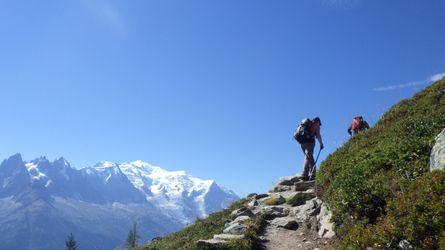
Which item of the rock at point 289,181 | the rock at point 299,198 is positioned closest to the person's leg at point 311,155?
the rock at point 289,181

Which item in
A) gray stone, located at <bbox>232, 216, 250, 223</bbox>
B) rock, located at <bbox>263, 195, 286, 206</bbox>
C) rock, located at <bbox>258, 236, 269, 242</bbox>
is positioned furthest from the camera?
rock, located at <bbox>263, 195, 286, 206</bbox>

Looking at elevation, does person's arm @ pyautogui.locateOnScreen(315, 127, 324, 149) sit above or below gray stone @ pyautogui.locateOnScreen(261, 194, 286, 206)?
above

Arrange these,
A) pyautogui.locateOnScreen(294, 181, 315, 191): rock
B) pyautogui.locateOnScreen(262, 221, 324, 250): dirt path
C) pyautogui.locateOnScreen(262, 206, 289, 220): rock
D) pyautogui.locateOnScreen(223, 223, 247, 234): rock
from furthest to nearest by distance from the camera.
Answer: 1. pyautogui.locateOnScreen(294, 181, 315, 191): rock
2. pyautogui.locateOnScreen(262, 206, 289, 220): rock
3. pyautogui.locateOnScreen(223, 223, 247, 234): rock
4. pyautogui.locateOnScreen(262, 221, 324, 250): dirt path

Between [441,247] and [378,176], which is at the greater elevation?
[378,176]

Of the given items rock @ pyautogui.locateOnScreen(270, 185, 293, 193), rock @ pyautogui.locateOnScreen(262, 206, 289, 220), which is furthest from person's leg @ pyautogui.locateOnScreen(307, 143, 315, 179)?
rock @ pyautogui.locateOnScreen(262, 206, 289, 220)

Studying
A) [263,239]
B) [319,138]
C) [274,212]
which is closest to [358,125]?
[319,138]

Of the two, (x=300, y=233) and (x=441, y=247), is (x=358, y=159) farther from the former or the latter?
(x=441, y=247)

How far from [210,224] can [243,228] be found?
463 centimetres

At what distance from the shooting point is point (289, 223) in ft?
60.8

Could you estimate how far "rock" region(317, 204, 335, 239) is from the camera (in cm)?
1516

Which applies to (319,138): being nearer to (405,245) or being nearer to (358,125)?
(358,125)

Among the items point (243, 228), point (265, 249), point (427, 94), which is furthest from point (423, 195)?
point (427, 94)

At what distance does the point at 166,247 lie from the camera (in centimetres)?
2081

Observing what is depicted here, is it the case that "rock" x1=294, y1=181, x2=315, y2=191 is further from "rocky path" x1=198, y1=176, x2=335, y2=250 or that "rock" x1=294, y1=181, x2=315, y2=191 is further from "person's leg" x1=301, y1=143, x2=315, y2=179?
"person's leg" x1=301, y1=143, x2=315, y2=179
